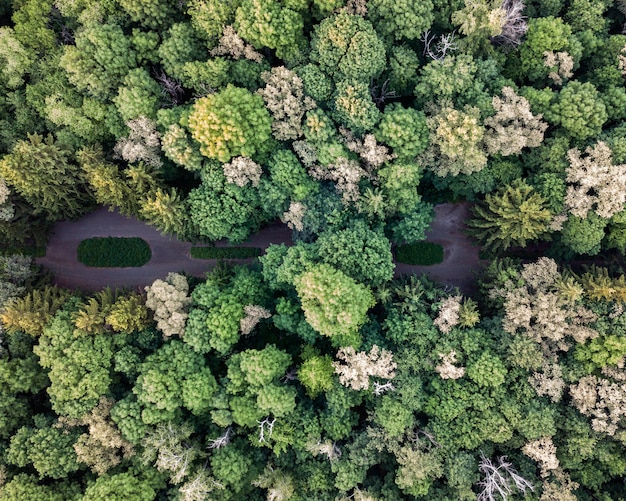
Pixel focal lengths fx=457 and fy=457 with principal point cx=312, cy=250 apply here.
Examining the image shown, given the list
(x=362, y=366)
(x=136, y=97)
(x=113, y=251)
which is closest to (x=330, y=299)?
(x=362, y=366)

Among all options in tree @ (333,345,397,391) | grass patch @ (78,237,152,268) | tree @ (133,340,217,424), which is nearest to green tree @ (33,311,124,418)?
tree @ (133,340,217,424)

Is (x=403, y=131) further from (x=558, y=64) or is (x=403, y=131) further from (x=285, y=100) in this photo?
(x=558, y=64)

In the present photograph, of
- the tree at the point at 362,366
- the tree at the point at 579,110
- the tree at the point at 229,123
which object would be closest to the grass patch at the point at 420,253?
the tree at the point at 362,366

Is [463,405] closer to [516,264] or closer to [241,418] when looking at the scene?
[516,264]

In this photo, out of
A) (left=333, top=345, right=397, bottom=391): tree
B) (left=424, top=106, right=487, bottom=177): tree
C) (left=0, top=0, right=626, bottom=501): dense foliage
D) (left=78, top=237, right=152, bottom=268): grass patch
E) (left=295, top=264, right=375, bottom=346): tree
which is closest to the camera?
(left=295, top=264, right=375, bottom=346): tree

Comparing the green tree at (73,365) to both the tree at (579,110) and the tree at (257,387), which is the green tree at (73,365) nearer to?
the tree at (257,387)

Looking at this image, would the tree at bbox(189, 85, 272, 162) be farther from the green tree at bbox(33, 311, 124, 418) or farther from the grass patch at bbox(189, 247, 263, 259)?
the green tree at bbox(33, 311, 124, 418)

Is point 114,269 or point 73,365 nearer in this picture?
point 73,365
